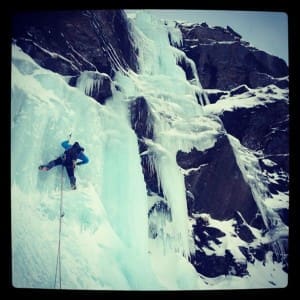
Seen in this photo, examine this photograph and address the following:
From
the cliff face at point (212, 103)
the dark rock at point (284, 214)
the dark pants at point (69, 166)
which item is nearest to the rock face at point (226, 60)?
the cliff face at point (212, 103)

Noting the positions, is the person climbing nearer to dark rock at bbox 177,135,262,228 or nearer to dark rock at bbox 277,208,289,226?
dark rock at bbox 177,135,262,228

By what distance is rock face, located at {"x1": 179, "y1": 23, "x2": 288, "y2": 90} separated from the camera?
123 centimetres

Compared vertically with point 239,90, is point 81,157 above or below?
below

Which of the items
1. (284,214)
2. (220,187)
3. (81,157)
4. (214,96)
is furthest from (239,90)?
(81,157)

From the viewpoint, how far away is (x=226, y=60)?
1238 mm

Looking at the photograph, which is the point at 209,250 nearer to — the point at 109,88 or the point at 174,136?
the point at 174,136

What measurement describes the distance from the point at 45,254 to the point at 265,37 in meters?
1.14

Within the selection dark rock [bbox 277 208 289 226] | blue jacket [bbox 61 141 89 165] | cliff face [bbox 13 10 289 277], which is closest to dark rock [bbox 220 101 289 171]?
cliff face [bbox 13 10 289 277]

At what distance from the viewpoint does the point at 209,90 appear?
1232 mm

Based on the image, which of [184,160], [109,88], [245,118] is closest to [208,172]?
[184,160]

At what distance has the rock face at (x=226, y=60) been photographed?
1.23 metres

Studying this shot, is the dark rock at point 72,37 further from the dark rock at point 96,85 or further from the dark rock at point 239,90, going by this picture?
the dark rock at point 239,90

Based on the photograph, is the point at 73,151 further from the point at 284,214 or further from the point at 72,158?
the point at 284,214
